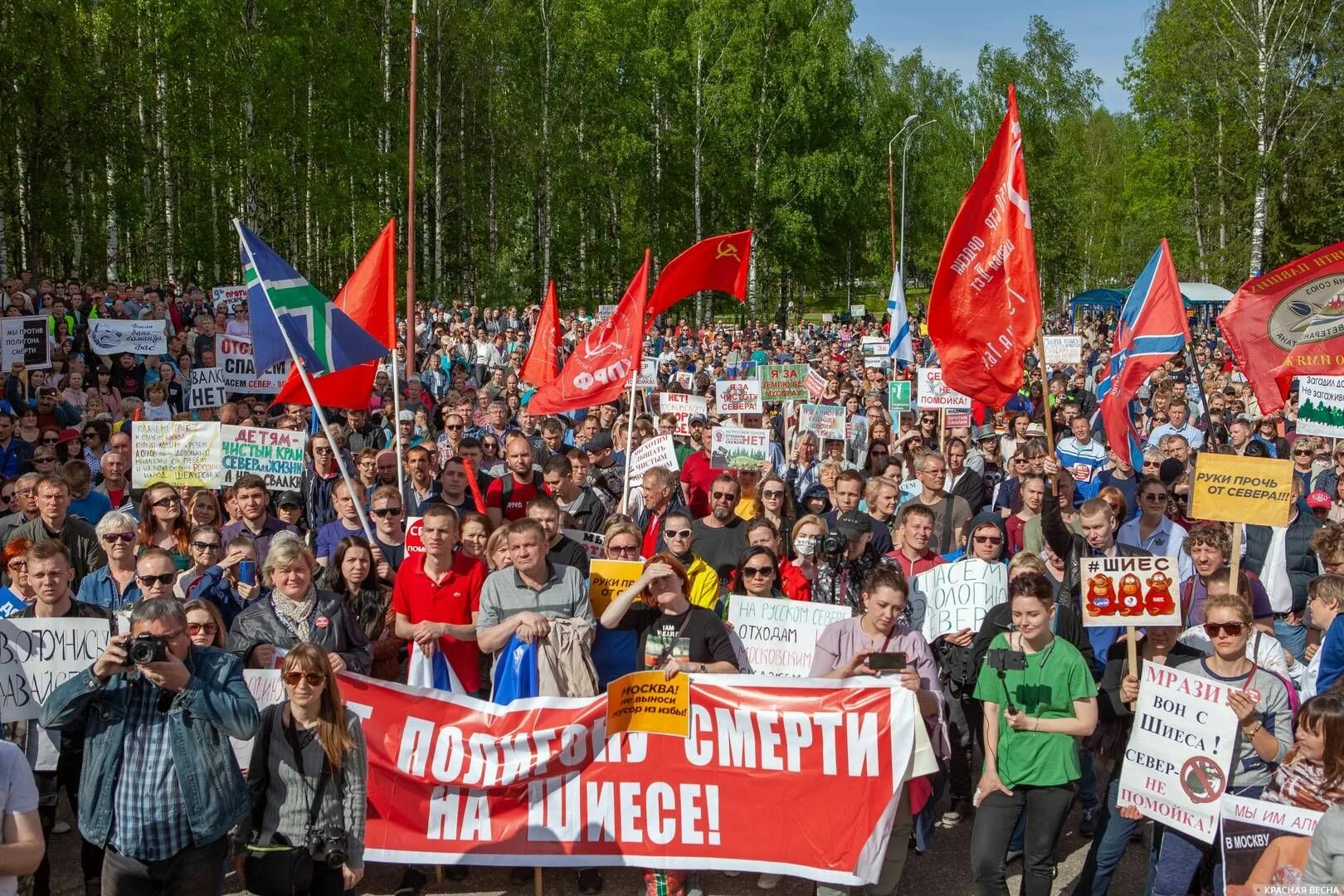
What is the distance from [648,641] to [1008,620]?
1873 mm

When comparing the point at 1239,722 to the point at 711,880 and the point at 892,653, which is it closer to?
the point at 892,653

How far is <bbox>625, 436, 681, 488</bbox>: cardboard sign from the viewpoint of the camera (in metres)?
9.95

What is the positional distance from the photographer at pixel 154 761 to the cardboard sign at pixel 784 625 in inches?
122

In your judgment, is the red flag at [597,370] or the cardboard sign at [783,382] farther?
the cardboard sign at [783,382]

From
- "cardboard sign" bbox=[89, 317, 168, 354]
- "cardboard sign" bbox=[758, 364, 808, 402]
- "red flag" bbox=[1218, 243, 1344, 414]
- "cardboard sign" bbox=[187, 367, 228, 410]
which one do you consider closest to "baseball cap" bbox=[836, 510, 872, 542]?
"red flag" bbox=[1218, 243, 1344, 414]

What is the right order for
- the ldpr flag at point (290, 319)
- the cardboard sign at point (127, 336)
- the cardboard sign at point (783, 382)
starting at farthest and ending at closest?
the cardboard sign at point (127, 336) → the cardboard sign at point (783, 382) → the ldpr flag at point (290, 319)

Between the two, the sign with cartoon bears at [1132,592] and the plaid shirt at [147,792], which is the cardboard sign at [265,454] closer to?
the plaid shirt at [147,792]

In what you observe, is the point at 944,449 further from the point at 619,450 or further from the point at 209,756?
the point at 209,756

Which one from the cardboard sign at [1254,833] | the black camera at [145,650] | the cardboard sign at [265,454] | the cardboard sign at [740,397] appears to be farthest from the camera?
the cardboard sign at [740,397]

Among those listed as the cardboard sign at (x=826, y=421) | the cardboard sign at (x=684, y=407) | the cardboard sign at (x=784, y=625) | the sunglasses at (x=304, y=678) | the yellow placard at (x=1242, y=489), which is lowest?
→ the cardboard sign at (x=784, y=625)

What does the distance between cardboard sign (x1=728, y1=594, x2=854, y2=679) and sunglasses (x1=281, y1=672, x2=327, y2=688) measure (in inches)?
109

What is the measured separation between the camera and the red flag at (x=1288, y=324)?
9938mm

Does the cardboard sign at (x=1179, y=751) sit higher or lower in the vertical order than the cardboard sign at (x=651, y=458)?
lower

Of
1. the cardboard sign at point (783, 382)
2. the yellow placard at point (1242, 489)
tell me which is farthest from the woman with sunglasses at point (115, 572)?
the cardboard sign at point (783, 382)
